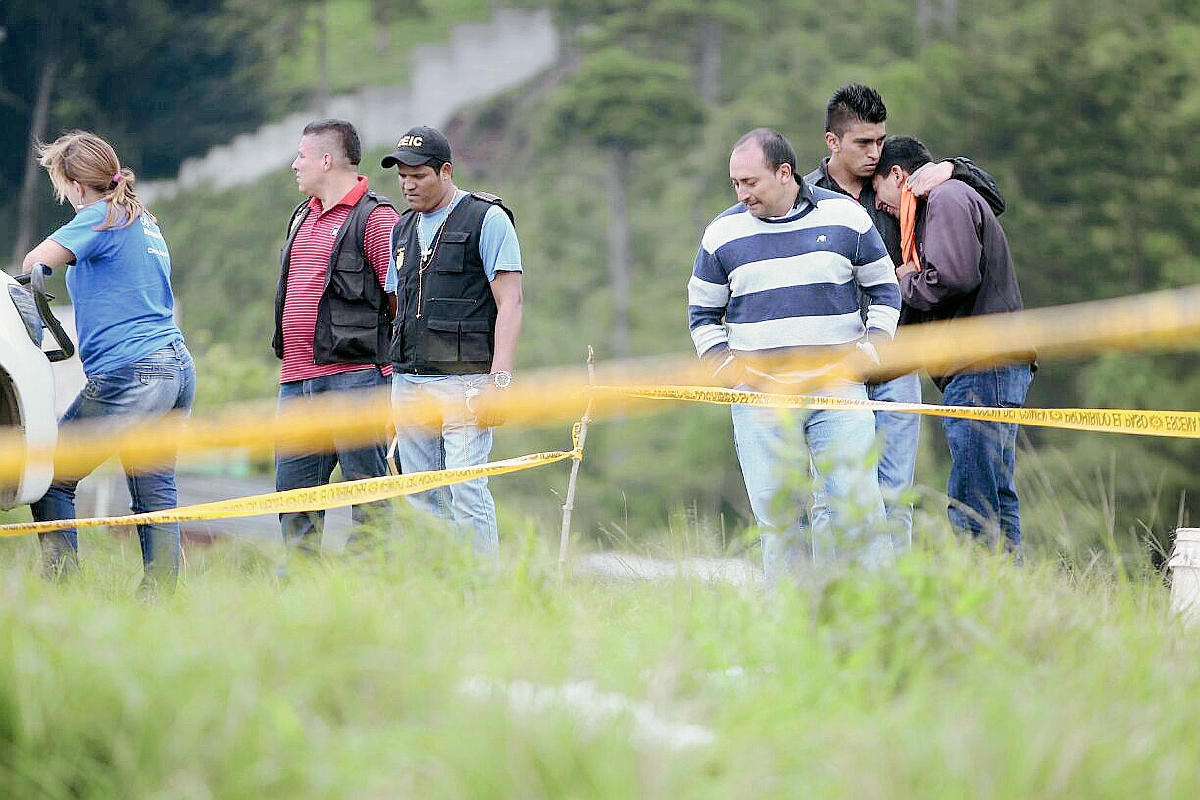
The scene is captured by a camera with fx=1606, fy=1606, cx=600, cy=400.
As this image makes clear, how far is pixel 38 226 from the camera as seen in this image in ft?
102

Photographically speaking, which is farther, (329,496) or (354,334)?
(354,334)

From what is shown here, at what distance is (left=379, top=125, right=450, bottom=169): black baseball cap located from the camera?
18.1ft

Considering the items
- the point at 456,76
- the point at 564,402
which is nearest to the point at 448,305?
the point at 564,402

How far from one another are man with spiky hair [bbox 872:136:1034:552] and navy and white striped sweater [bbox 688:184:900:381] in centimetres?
26

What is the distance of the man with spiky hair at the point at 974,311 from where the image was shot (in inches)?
209

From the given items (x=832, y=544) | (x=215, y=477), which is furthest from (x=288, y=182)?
(x=832, y=544)

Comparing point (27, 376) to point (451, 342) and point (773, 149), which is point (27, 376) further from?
point (773, 149)

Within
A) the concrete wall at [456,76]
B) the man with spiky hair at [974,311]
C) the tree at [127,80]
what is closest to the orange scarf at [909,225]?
the man with spiky hair at [974,311]

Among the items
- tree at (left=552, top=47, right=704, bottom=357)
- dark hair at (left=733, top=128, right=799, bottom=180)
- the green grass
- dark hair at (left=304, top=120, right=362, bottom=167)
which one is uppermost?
tree at (left=552, top=47, right=704, bottom=357)

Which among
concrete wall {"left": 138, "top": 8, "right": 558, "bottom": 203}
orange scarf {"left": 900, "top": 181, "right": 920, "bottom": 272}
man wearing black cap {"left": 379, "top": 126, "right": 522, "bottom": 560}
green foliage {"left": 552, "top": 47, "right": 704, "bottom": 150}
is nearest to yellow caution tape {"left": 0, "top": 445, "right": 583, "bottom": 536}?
man wearing black cap {"left": 379, "top": 126, "right": 522, "bottom": 560}

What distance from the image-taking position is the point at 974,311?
5.49 meters

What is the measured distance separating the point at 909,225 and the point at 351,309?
201 centimetres

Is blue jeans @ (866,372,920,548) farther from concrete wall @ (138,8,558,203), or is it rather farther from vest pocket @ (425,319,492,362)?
concrete wall @ (138,8,558,203)

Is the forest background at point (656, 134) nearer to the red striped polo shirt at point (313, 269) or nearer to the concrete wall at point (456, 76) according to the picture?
the concrete wall at point (456, 76)
